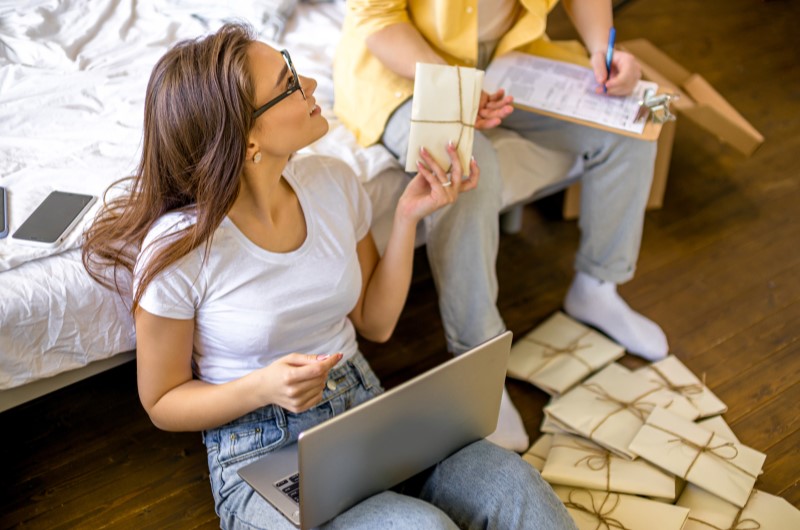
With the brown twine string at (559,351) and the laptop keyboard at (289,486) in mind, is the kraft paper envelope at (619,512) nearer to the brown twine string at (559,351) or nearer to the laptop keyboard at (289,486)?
the brown twine string at (559,351)

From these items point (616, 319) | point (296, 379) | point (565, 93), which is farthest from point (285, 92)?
point (616, 319)

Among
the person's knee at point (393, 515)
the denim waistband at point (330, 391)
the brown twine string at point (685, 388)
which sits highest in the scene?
the person's knee at point (393, 515)

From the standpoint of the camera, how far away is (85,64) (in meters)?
1.90

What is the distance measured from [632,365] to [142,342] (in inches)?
44.2

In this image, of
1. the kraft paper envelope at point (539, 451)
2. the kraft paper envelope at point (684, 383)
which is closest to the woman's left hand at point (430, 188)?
the kraft paper envelope at point (539, 451)

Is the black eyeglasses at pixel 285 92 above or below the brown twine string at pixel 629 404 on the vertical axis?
above

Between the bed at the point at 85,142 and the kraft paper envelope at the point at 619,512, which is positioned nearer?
the bed at the point at 85,142

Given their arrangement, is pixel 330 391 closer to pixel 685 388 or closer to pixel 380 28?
pixel 380 28

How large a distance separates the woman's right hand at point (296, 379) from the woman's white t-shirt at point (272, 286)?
0.41 feet

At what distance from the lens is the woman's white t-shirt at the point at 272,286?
3.99 feet

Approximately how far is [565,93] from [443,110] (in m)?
0.43

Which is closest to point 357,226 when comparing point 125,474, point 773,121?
point 125,474

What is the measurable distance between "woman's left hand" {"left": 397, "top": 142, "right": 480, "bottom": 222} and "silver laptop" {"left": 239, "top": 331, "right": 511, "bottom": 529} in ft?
1.07

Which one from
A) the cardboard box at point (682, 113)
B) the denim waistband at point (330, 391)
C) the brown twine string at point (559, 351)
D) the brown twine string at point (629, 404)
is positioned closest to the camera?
the denim waistband at point (330, 391)
